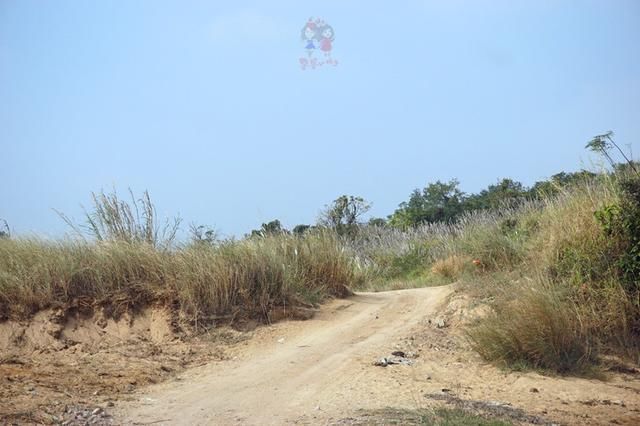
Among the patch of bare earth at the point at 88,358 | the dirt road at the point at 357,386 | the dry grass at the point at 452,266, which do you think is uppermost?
the dry grass at the point at 452,266

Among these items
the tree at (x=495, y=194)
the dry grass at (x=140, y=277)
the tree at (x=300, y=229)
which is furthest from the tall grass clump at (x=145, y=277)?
the tree at (x=495, y=194)

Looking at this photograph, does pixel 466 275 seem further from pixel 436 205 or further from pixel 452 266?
pixel 436 205

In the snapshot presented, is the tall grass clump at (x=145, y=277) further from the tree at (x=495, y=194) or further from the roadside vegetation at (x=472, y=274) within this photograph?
the tree at (x=495, y=194)

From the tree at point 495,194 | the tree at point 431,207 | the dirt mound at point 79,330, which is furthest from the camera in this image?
the tree at point 431,207

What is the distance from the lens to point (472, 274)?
12.1 metres

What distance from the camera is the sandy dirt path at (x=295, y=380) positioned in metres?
5.84

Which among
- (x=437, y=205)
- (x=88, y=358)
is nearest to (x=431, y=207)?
(x=437, y=205)

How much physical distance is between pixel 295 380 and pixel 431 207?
3178 centimetres

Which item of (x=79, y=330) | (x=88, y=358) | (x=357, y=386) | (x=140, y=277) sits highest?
(x=140, y=277)

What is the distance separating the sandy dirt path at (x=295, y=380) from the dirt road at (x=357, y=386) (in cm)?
1

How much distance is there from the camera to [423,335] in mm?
9172

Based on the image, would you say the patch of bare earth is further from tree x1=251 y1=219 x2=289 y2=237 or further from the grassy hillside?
tree x1=251 y1=219 x2=289 y2=237

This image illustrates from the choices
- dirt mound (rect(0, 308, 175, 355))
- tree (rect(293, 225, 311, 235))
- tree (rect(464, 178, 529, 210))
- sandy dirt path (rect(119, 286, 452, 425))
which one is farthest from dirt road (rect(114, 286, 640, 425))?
tree (rect(464, 178, 529, 210))

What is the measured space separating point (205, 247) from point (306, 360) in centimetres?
353
